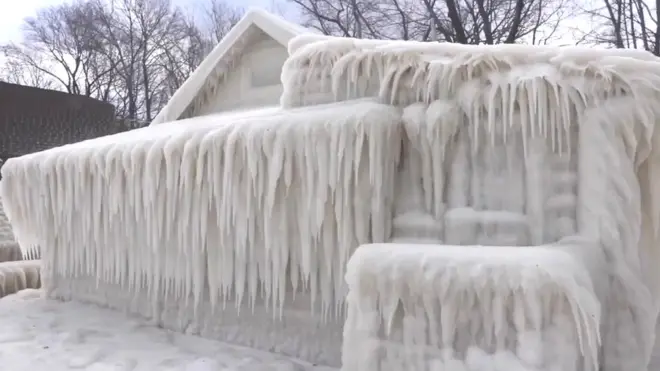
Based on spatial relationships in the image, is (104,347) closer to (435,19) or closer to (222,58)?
(222,58)

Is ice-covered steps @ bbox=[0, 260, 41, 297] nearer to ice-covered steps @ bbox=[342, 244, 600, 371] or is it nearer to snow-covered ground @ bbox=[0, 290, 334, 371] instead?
snow-covered ground @ bbox=[0, 290, 334, 371]

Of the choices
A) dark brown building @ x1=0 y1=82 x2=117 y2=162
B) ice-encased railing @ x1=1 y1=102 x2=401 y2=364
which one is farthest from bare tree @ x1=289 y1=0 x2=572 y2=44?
ice-encased railing @ x1=1 y1=102 x2=401 y2=364

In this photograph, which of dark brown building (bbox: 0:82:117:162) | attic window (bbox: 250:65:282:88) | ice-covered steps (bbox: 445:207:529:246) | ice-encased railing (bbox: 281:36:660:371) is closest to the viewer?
ice-encased railing (bbox: 281:36:660:371)

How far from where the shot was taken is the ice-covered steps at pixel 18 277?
7176 mm

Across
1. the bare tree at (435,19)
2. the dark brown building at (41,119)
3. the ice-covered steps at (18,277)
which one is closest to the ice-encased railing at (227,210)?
the ice-covered steps at (18,277)

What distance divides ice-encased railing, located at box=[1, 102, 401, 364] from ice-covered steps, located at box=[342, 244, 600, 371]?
0.92 meters

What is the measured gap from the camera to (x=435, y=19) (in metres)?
19.5

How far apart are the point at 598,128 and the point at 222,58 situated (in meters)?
6.01

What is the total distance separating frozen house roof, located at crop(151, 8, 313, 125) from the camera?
7.64 meters

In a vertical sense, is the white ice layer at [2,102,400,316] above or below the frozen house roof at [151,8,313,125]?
below

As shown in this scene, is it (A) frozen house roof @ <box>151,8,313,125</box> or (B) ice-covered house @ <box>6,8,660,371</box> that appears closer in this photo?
(B) ice-covered house @ <box>6,8,660,371</box>

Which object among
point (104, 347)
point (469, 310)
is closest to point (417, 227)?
point (469, 310)

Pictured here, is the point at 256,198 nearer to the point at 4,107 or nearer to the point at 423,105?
the point at 423,105

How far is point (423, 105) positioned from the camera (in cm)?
392
